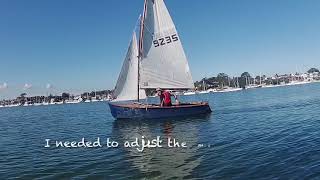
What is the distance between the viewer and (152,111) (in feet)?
167

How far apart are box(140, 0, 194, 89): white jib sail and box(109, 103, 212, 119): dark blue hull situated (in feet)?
14.8

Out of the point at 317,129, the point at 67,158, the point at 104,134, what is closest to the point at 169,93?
the point at 104,134

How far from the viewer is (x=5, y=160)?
27.5 metres

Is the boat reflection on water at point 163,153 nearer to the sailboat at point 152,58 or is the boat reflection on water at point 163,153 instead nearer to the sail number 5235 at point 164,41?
the sailboat at point 152,58

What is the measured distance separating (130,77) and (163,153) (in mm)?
30401

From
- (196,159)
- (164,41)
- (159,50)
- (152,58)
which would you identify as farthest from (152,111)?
(196,159)

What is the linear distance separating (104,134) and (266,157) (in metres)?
21.7

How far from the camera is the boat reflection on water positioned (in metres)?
20.9

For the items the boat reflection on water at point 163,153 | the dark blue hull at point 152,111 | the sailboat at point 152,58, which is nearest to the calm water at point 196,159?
the boat reflection on water at point 163,153

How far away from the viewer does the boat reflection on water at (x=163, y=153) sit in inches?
821

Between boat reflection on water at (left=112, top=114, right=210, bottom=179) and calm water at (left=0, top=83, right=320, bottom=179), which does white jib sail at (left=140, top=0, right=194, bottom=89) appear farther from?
calm water at (left=0, top=83, right=320, bottom=179)

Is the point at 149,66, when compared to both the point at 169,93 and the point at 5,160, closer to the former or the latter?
the point at 169,93

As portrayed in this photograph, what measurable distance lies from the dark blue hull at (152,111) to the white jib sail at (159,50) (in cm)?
451

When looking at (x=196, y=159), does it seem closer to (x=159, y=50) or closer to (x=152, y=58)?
(x=152, y=58)
